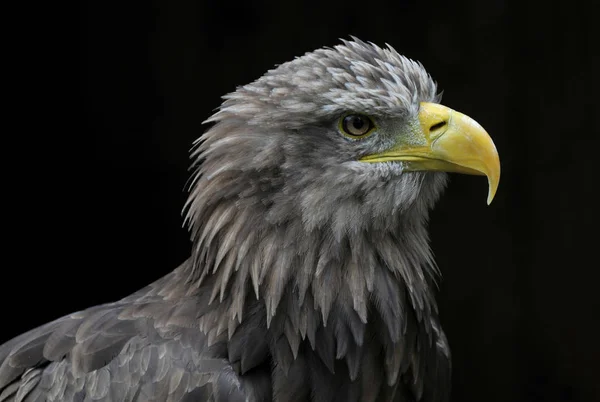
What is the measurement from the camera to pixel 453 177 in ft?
23.3

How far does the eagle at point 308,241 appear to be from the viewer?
3365 mm

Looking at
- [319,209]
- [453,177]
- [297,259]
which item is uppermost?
[319,209]

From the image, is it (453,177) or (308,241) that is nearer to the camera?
(308,241)

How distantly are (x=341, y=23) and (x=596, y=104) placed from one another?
195cm

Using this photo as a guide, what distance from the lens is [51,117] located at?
6.98 m

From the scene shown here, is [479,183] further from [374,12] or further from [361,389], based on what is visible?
[361,389]

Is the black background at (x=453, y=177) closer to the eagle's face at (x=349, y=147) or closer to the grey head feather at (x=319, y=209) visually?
the grey head feather at (x=319, y=209)

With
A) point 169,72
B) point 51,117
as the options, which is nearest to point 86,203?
point 51,117

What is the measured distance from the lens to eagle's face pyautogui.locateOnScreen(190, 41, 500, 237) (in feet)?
11.0

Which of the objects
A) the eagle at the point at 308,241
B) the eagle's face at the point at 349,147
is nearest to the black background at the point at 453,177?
the eagle at the point at 308,241

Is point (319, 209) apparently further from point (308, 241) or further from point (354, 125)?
point (354, 125)

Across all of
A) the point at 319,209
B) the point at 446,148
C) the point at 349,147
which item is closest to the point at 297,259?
the point at 319,209

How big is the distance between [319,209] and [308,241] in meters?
0.13

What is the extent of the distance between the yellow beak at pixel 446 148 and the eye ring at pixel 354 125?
9cm
